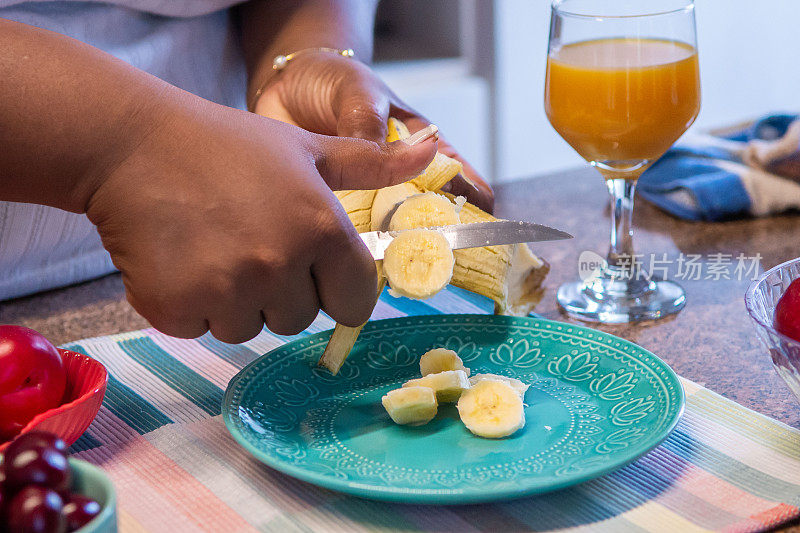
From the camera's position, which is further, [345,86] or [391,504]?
[345,86]

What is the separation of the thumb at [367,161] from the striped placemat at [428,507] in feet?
0.75

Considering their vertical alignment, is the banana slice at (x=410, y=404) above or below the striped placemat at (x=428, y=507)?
above

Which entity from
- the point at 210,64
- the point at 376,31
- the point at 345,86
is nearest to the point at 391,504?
the point at 345,86

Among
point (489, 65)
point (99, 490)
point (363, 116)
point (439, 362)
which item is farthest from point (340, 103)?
point (489, 65)

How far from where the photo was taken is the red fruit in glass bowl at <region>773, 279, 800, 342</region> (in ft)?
2.05

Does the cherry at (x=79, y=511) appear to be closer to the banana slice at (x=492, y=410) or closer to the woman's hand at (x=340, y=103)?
the banana slice at (x=492, y=410)

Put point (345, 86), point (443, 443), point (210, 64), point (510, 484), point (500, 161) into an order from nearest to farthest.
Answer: point (510, 484)
point (443, 443)
point (345, 86)
point (210, 64)
point (500, 161)

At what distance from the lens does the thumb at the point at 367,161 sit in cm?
68

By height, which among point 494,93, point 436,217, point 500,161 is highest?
point 436,217

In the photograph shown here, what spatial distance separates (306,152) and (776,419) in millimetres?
432

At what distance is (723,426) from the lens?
67cm

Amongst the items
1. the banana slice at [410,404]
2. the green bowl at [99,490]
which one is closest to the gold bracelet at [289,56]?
the banana slice at [410,404]

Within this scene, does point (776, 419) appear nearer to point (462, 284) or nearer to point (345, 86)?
point (462, 284)

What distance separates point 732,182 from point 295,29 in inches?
25.4
